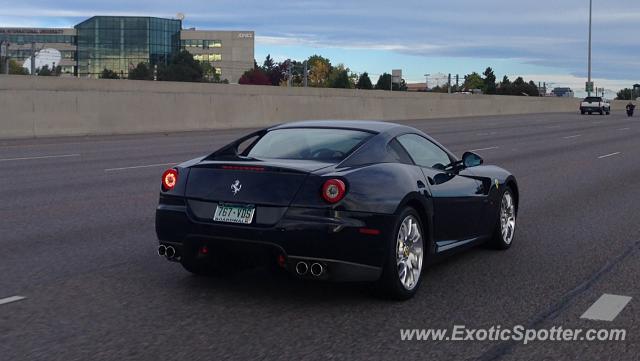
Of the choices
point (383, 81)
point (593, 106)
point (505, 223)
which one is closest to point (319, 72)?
point (383, 81)

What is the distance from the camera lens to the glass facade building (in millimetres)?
144250

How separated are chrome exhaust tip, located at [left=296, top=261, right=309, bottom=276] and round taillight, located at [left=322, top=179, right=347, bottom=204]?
47cm

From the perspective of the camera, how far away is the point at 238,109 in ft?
118

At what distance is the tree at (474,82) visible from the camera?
181875 millimetres

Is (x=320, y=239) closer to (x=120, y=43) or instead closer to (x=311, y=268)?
(x=311, y=268)

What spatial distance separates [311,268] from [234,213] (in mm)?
674

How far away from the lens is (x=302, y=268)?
614 centimetres

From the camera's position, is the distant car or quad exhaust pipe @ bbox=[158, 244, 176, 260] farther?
the distant car

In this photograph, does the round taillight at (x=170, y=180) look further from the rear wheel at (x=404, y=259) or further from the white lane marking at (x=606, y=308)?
the white lane marking at (x=606, y=308)

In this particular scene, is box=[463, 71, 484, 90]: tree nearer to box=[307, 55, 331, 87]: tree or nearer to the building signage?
box=[307, 55, 331, 87]: tree

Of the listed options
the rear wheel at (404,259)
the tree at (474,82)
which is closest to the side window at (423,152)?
the rear wheel at (404,259)

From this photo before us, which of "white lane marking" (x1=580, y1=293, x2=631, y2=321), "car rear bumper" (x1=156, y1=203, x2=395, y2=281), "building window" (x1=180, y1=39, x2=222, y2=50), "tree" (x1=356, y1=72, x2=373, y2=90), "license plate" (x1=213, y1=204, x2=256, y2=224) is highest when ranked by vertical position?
"building window" (x1=180, y1=39, x2=222, y2=50)

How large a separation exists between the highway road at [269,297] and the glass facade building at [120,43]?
447 feet

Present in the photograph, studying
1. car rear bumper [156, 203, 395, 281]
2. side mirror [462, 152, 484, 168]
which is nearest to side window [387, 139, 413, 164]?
side mirror [462, 152, 484, 168]
